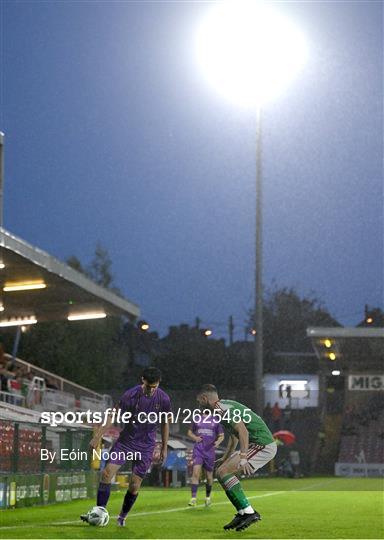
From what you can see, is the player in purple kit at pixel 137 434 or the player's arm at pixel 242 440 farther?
the player in purple kit at pixel 137 434

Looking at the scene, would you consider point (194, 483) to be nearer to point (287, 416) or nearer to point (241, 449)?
point (241, 449)

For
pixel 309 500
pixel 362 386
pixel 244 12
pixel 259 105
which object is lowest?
pixel 309 500

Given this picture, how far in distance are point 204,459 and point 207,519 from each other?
5.53 m

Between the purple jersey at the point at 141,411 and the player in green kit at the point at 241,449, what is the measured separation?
900 mm

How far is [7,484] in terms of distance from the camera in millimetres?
20391

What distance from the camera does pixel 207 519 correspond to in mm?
17344

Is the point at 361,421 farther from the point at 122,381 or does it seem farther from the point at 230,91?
the point at 122,381

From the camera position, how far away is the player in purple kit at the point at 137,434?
14.8 meters

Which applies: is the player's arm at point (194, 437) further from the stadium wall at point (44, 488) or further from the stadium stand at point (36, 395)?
the stadium stand at point (36, 395)

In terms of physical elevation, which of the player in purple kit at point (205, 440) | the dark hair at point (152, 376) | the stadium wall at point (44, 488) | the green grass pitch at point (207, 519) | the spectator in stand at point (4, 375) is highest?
the spectator in stand at point (4, 375)

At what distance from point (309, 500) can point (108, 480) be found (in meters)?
9.97

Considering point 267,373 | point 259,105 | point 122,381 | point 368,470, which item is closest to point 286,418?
point 368,470

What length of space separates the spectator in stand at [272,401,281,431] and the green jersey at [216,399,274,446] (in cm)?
3064

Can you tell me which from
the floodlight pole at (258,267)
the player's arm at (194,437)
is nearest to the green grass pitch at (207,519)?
the player's arm at (194,437)
